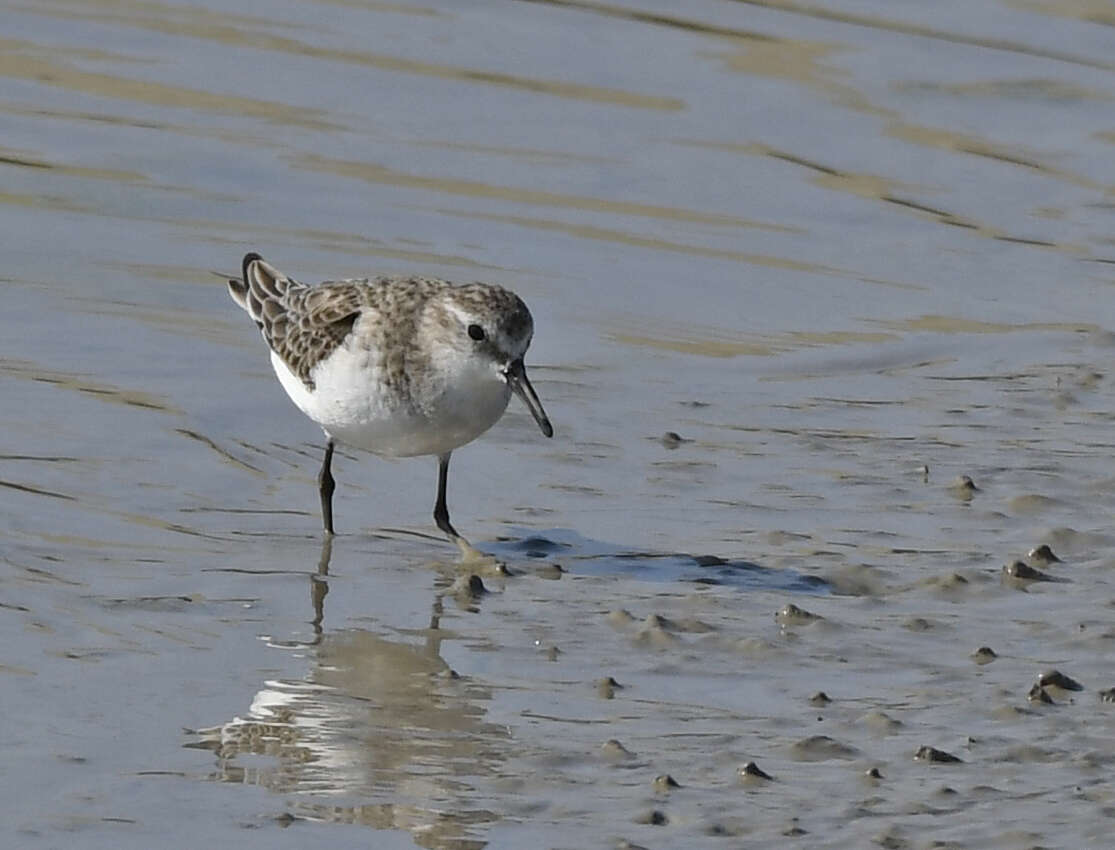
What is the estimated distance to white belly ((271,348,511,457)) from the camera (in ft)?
28.4

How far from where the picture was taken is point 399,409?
8.69 meters

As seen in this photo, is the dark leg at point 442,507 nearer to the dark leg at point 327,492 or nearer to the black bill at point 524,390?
the dark leg at point 327,492

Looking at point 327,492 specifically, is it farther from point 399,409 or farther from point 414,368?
point 414,368

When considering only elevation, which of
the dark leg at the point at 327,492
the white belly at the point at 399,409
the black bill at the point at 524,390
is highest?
the black bill at the point at 524,390

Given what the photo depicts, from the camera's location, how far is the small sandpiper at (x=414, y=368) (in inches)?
339

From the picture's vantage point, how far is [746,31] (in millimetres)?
15969

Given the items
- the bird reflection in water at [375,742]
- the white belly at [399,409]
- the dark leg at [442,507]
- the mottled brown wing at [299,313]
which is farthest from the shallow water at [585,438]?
the mottled brown wing at [299,313]

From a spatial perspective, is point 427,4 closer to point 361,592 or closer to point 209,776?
point 361,592

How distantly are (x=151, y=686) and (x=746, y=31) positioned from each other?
387 inches

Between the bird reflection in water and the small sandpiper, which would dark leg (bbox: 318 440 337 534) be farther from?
the bird reflection in water

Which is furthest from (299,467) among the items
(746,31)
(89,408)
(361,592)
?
(746,31)

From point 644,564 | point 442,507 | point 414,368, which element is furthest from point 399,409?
point 644,564

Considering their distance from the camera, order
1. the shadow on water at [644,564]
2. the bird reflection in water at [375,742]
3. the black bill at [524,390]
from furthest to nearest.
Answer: the black bill at [524,390], the shadow on water at [644,564], the bird reflection in water at [375,742]

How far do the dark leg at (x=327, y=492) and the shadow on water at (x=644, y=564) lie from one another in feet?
2.01
